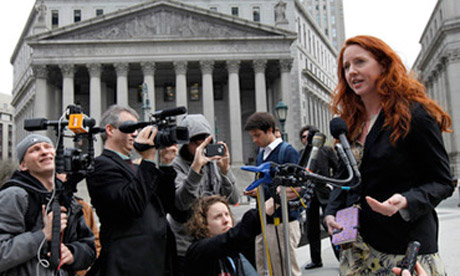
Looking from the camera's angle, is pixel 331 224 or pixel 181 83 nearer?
pixel 331 224

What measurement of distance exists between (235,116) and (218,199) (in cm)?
3587

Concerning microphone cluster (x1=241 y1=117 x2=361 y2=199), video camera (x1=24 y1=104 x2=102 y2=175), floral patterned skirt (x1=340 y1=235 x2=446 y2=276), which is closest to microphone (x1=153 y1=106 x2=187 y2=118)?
video camera (x1=24 y1=104 x2=102 y2=175)

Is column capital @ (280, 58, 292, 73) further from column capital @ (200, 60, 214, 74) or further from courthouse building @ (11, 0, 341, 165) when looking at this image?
column capital @ (200, 60, 214, 74)

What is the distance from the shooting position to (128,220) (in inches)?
134

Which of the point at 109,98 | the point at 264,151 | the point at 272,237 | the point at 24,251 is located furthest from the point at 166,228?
the point at 109,98

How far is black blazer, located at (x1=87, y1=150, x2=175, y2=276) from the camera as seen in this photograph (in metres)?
3.29

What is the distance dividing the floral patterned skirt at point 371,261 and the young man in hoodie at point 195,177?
5.31 feet

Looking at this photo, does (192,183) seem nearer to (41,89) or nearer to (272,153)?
(272,153)

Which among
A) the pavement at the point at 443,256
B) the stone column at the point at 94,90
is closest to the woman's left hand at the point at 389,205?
the pavement at the point at 443,256

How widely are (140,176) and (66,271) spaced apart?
4.16 ft

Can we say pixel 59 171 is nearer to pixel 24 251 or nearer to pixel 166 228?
pixel 24 251

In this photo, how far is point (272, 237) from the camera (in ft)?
16.6

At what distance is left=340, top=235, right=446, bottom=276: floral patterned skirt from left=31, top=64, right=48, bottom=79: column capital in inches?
1658

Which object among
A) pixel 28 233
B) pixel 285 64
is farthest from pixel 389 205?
pixel 285 64
